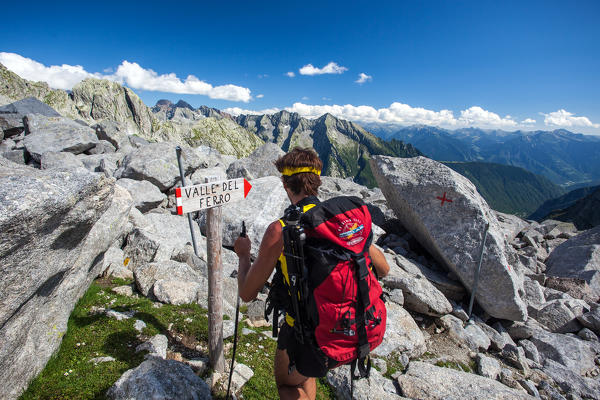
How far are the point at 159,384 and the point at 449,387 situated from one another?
6.56 meters

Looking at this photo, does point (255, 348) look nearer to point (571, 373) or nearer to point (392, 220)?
point (571, 373)

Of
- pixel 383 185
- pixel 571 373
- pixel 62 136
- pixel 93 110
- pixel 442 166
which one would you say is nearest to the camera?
pixel 571 373

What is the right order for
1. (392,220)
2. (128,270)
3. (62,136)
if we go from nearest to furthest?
(128,270) < (392,220) < (62,136)

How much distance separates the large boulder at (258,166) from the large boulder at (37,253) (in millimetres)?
14369

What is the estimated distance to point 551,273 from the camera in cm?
1698

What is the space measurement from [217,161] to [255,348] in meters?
21.3

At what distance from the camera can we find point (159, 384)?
4535 mm

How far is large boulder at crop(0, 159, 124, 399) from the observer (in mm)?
3838

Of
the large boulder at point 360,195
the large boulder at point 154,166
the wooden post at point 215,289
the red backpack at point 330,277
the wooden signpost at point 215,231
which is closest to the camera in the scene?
the red backpack at point 330,277

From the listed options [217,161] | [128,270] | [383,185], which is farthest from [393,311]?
[217,161]

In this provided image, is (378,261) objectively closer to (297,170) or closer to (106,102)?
(297,170)

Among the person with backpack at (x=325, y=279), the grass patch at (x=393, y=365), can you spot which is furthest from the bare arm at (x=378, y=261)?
the grass patch at (x=393, y=365)

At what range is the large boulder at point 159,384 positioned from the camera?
4.39 meters

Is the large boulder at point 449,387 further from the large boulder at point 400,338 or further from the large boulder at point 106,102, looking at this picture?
the large boulder at point 106,102
